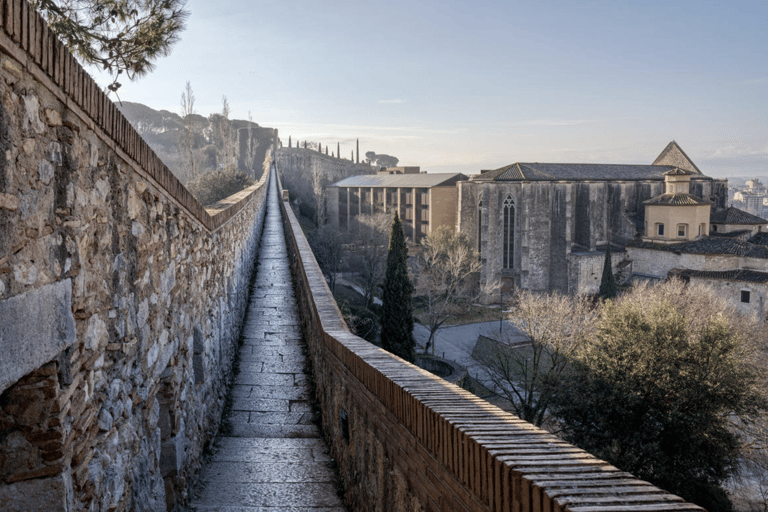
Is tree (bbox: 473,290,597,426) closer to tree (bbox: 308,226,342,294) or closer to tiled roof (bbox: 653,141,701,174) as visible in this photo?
tree (bbox: 308,226,342,294)

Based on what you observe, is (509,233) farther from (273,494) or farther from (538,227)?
(273,494)

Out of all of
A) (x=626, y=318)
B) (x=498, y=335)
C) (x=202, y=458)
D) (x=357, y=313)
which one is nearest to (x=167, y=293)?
(x=202, y=458)

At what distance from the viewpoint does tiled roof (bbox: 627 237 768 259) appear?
33.6 meters

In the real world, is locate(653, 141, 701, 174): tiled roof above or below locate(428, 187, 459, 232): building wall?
above

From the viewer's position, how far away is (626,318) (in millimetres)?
16891

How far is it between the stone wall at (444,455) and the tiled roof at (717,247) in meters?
36.8

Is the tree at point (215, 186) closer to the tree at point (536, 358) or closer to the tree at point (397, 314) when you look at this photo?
the tree at point (397, 314)

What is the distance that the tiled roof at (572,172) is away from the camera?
41.4 metres

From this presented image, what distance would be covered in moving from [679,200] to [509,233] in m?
11.9

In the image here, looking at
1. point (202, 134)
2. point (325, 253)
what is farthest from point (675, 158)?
point (202, 134)

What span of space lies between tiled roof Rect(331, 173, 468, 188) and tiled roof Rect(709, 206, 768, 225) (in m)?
20.4

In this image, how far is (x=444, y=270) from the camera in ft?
116

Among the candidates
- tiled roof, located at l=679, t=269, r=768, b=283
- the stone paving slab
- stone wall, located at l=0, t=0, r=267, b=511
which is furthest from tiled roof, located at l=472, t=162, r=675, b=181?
stone wall, located at l=0, t=0, r=267, b=511

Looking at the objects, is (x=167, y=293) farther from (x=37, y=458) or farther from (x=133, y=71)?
(x=133, y=71)
